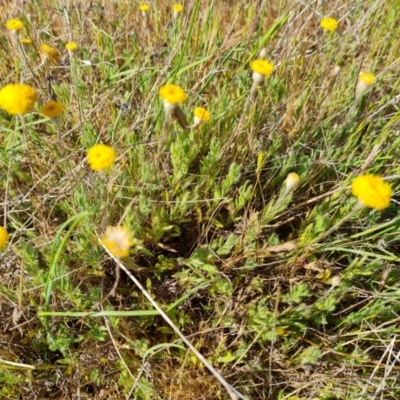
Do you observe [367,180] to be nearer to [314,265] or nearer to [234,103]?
[314,265]

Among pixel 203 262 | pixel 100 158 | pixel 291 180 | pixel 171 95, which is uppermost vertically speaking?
pixel 171 95

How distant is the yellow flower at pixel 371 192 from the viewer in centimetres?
98

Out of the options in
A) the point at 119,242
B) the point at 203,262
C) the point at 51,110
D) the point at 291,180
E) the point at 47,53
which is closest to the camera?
the point at 119,242

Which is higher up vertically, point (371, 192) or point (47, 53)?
point (47, 53)

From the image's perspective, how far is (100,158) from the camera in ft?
3.13

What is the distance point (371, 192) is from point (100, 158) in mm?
623

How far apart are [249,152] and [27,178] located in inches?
30.2

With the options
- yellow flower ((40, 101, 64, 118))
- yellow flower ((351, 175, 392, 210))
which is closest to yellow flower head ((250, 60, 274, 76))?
yellow flower ((351, 175, 392, 210))

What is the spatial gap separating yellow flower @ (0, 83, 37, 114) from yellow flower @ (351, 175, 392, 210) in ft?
2.55

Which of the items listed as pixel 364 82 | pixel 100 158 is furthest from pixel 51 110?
pixel 364 82

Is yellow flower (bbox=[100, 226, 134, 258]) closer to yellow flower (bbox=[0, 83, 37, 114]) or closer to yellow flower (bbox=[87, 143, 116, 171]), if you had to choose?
yellow flower (bbox=[87, 143, 116, 171])

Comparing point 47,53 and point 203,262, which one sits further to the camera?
point 47,53

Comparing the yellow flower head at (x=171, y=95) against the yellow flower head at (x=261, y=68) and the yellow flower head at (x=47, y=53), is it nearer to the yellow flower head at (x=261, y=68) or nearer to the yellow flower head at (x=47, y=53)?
the yellow flower head at (x=261, y=68)

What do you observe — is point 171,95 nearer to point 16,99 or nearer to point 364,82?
point 16,99
